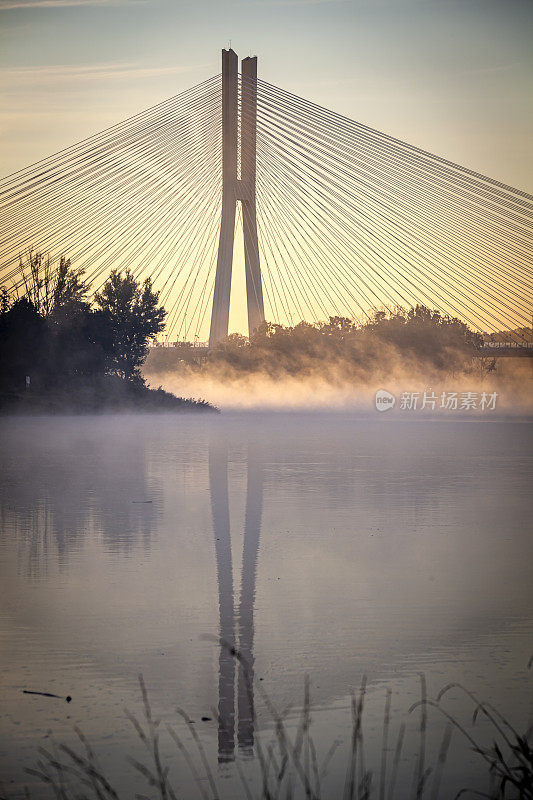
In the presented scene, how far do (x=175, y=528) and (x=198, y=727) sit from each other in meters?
6.85

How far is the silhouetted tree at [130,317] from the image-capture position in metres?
55.3

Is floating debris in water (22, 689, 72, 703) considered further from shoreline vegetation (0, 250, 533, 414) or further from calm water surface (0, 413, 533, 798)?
shoreline vegetation (0, 250, 533, 414)

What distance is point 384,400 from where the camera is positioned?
65.2 meters

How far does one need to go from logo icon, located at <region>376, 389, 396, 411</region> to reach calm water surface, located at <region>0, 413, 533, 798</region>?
43420 millimetres

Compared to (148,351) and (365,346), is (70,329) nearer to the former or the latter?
(148,351)

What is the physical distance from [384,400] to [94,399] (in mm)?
21091

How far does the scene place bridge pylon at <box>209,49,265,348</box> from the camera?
136ft

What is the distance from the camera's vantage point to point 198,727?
4.94 m

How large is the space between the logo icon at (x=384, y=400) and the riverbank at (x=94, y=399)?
1261cm

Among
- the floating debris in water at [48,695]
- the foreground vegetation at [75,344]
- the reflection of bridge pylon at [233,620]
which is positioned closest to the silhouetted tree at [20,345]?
the foreground vegetation at [75,344]

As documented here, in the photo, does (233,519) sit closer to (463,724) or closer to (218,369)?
(463,724)

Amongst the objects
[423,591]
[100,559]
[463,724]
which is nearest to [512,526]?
[423,591]

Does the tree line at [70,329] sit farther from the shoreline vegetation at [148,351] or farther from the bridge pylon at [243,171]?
the bridge pylon at [243,171]

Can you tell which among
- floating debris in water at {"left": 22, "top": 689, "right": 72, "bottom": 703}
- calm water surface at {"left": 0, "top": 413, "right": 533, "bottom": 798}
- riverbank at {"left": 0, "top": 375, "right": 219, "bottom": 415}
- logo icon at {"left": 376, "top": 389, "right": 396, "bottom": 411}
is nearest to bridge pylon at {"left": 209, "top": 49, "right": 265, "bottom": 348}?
riverbank at {"left": 0, "top": 375, "right": 219, "bottom": 415}
